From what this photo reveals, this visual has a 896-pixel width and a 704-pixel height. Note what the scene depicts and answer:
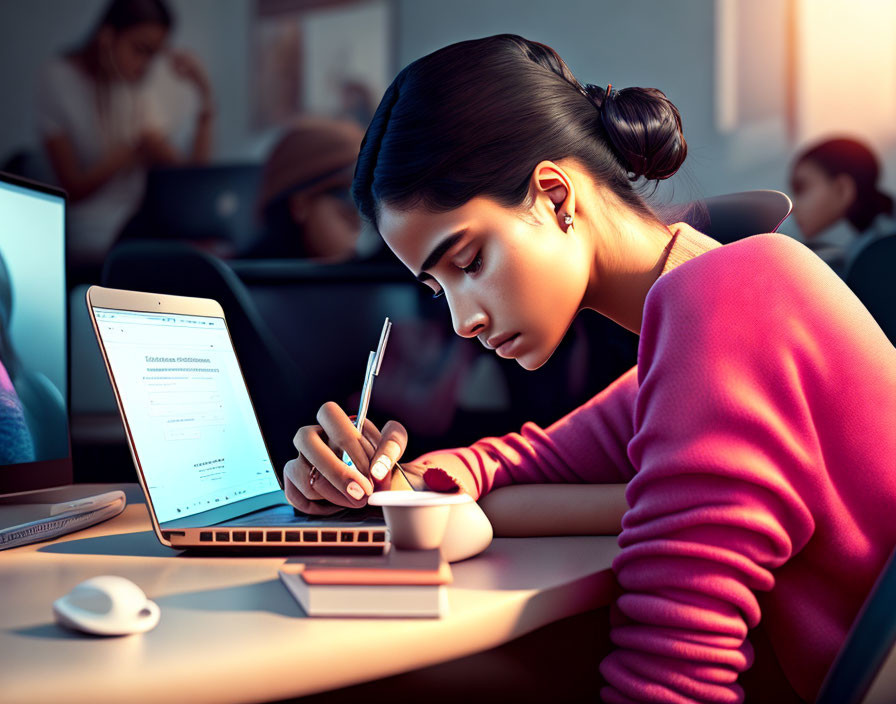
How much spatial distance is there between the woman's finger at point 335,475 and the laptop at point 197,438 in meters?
0.03

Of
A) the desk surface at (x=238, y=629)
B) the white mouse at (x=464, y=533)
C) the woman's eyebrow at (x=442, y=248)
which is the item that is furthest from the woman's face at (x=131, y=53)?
the white mouse at (x=464, y=533)

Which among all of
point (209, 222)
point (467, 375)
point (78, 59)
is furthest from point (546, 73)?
point (78, 59)

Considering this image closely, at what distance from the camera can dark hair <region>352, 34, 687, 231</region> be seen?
906 mm

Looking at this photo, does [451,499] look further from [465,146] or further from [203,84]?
[203,84]

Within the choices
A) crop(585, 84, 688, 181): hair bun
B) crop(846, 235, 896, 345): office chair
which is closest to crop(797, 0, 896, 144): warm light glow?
crop(846, 235, 896, 345): office chair

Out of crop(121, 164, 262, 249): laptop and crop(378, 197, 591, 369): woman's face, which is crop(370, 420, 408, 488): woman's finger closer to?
crop(378, 197, 591, 369): woman's face

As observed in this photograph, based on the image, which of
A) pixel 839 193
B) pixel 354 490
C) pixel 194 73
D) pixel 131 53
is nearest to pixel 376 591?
pixel 354 490

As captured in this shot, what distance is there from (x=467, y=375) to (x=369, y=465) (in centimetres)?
164

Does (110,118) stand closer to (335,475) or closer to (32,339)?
(32,339)

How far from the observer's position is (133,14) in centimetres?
302

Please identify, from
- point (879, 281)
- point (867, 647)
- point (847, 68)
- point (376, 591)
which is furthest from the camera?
point (847, 68)

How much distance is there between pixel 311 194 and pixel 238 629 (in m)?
2.45

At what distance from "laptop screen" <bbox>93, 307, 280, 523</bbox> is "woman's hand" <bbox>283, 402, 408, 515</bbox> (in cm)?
10

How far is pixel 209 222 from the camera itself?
9.61ft
